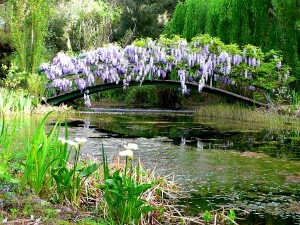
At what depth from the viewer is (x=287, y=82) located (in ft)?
51.9

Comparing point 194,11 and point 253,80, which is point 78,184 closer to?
point 253,80

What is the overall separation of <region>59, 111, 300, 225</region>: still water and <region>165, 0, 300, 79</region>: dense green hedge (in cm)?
537

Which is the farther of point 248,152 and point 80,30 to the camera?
point 80,30

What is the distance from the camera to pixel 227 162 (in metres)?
6.67

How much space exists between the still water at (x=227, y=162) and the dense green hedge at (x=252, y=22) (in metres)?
5.37

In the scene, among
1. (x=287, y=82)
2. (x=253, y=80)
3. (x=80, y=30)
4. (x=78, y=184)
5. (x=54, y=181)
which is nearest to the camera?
(x=78, y=184)

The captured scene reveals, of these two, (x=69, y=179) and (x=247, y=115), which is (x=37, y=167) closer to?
(x=69, y=179)

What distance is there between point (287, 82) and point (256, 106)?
123 cm

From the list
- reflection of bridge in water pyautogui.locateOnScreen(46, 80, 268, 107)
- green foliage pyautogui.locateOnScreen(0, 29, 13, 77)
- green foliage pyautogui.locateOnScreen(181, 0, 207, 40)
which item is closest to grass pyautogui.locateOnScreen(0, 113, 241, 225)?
reflection of bridge in water pyautogui.locateOnScreen(46, 80, 268, 107)

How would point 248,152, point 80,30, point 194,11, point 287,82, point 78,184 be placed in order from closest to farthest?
1. point 78,184
2. point 248,152
3. point 287,82
4. point 194,11
5. point 80,30

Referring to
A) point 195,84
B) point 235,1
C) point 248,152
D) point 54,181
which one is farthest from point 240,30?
point 54,181

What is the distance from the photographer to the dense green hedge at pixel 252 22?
628 inches

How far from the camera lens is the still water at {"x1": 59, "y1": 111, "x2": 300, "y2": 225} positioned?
4.30 metres

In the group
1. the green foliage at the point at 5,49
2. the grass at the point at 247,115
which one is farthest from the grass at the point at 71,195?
the green foliage at the point at 5,49
